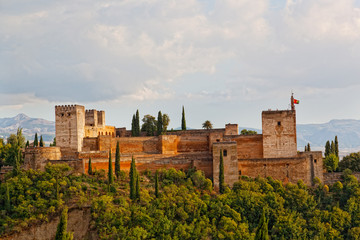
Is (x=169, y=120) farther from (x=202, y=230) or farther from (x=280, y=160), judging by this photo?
(x=202, y=230)

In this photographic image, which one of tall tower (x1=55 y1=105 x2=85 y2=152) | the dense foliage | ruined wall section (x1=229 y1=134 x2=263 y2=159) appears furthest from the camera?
tall tower (x1=55 y1=105 x2=85 y2=152)

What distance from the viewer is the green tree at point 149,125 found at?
4877cm

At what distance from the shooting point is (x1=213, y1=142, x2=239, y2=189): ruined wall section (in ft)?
115

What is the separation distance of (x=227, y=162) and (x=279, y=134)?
647 centimetres

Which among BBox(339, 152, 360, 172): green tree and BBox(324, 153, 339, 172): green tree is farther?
BBox(324, 153, 339, 172): green tree

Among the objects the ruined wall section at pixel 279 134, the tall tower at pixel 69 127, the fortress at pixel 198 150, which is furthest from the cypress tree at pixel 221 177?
the tall tower at pixel 69 127

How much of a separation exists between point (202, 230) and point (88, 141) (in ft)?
53.7

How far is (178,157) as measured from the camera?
38094mm

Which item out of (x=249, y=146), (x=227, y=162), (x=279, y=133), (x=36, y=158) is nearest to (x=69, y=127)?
(x=36, y=158)

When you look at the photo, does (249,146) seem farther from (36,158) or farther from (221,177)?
(36,158)

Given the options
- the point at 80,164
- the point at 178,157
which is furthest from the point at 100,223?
the point at 178,157

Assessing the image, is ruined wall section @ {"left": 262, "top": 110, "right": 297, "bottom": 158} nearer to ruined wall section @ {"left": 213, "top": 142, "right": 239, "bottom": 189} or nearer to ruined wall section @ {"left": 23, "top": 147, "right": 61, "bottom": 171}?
ruined wall section @ {"left": 213, "top": 142, "right": 239, "bottom": 189}

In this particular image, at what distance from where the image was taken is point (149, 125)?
1939 inches

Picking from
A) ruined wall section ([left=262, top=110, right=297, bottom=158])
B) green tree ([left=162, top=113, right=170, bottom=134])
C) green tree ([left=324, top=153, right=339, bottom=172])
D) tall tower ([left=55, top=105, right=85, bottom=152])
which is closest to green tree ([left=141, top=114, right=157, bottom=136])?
green tree ([left=162, top=113, right=170, bottom=134])
